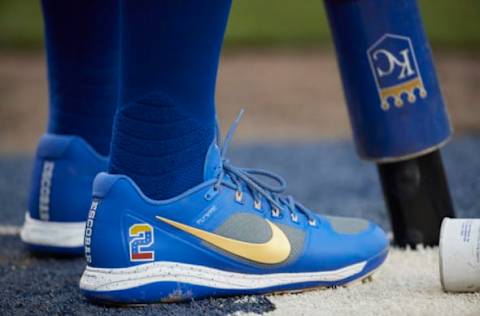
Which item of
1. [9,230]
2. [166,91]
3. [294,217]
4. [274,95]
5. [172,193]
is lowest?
[274,95]

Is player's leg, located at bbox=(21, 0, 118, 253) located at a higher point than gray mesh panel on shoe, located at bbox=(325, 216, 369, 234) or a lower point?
higher

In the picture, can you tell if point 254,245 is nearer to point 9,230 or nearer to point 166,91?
point 166,91

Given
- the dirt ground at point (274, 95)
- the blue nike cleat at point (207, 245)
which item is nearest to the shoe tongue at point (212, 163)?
the blue nike cleat at point (207, 245)

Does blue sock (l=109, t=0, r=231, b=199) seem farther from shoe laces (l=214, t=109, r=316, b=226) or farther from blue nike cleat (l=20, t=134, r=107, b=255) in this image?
blue nike cleat (l=20, t=134, r=107, b=255)

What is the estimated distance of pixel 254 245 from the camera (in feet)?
3.55

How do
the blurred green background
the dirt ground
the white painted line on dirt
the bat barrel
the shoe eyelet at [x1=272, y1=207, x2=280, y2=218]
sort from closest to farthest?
the shoe eyelet at [x1=272, y1=207, x2=280, y2=218] → the bat barrel → the white painted line on dirt → the dirt ground → the blurred green background

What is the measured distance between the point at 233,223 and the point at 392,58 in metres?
0.43

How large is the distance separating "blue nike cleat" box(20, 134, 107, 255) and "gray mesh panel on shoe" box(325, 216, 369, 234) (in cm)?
46

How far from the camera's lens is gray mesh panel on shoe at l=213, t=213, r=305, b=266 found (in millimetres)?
1072

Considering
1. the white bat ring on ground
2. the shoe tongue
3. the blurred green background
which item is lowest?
the blurred green background

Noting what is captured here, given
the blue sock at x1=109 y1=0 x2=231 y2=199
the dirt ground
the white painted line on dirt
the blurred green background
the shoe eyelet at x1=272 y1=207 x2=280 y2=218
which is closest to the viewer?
the blue sock at x1=109 y1=0 x2=231 y2=199

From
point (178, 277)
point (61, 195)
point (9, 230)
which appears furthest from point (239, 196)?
point (9, 230)

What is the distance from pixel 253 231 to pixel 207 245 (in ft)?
0.22

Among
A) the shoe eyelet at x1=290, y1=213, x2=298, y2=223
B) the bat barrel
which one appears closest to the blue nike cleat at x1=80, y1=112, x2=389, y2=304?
the shoe eyelet at x1=290, y1=213, x2=298, y2=223
